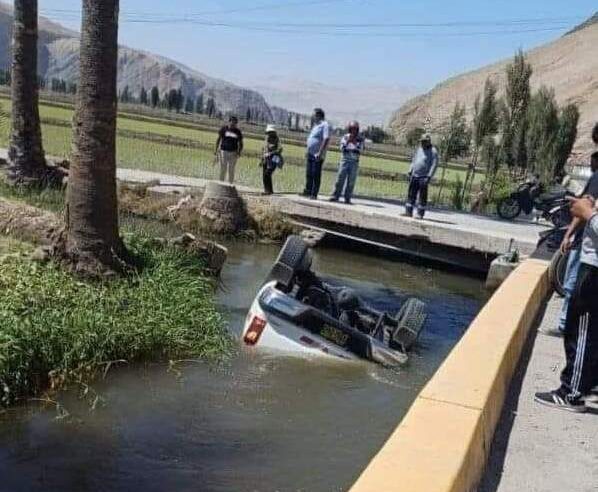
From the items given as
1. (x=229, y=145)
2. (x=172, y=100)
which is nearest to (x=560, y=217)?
(x=229, y=145)

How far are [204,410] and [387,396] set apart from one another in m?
1.81

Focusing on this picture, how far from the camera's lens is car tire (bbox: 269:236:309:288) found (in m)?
8.60

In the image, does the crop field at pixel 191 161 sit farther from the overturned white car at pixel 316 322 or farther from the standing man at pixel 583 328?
the standing man at pixel 583 328

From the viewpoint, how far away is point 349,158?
16359 mm

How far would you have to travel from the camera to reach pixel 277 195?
1708cm

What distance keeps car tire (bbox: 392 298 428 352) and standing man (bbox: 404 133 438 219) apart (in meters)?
6.50

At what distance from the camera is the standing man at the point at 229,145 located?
16.8 meters

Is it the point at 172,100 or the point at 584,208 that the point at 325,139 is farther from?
the point at 172,100

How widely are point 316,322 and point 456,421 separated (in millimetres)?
4197

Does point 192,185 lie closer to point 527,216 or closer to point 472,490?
point 527,216

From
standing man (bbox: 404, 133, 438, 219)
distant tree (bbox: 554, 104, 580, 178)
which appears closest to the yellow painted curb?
standing man (bbox: 404, 133, 438, 219)

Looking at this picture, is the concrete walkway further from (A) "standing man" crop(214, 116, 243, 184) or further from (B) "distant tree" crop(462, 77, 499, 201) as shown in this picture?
(B) "distant tree" crop(462, 77, 499, 201)

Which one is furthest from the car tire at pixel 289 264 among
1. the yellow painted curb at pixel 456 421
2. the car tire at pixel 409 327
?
the yellow painted curb at pixel 456 421

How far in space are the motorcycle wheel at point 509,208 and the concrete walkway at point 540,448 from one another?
46.6ft
